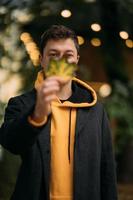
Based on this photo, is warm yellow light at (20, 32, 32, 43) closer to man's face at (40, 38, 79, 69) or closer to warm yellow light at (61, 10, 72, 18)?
warm yellow light at (61, 10, 72, 18)

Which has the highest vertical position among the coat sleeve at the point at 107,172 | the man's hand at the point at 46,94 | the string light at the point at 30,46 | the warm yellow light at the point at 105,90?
the string light at the point at 30,46

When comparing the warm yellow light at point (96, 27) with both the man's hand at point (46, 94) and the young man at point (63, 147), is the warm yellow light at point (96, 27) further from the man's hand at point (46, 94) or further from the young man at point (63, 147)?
the man's hand at point (46, 94)

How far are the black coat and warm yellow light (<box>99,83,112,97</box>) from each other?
119 inches

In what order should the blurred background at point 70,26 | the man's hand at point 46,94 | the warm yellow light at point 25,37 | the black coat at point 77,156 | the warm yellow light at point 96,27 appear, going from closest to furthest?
1. the man's hand at point 46,94
2. the black coat at point 77,156
3. the blurred background at point 70,26
4. the warm yellow light at point 25,37
5. the warm yellow light at point 96,27

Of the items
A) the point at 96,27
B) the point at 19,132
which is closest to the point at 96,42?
the point at 96,27

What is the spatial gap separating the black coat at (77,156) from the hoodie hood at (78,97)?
3 cm

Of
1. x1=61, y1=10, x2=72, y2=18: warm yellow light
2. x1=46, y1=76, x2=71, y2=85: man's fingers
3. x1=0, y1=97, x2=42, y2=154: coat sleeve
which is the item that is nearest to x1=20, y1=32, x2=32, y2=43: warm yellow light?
x1=61, y1=10, x2=72, y2=18: warm yellow light

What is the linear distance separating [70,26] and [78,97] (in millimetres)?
2858

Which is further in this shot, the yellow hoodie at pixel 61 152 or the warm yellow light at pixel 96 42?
the warm yellow light at pixel 96 42

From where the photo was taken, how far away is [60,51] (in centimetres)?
259

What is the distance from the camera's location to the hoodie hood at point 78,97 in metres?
2.63

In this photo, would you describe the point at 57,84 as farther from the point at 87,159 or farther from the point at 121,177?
the point at 121,177

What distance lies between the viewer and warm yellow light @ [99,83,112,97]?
18.7 ft

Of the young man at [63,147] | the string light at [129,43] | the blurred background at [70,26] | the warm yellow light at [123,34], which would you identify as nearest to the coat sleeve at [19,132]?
the young man at [63,147]
